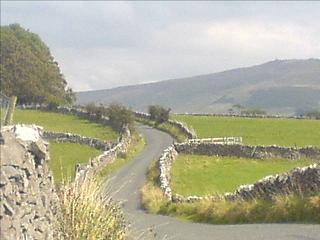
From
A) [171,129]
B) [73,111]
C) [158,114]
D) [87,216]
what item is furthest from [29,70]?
[87,216]

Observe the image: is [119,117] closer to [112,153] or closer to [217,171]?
[112,153]

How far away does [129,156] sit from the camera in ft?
198

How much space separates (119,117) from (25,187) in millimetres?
71198

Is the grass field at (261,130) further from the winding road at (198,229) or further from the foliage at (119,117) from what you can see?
the winding road at (198,229)

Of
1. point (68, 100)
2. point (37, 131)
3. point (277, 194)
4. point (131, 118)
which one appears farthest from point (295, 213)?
point (68, 100)

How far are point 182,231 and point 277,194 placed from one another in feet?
9.98

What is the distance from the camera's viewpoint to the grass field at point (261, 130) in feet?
216

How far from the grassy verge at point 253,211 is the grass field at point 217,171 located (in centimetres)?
833

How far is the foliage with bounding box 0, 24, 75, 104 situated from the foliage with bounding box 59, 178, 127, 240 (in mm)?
→ 90121

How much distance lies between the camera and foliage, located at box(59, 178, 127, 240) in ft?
42.1

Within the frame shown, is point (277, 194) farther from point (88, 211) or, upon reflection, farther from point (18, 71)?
point (18, 71)

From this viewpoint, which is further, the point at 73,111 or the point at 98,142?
the point at 73,111

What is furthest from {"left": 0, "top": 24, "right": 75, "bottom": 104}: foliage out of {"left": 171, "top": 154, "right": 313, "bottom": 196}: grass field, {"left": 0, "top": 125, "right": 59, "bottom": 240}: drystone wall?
{"left": 0, "top": 125, "right": 59, "bottom": 240}: drystone wall

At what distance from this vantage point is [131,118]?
8081 cm
